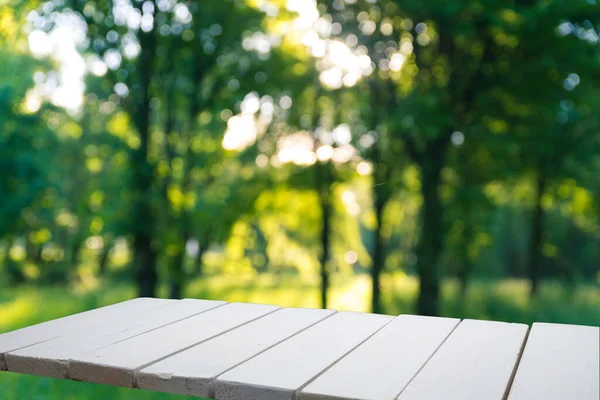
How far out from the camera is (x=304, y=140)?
1042cm

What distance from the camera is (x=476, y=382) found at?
1.65 m

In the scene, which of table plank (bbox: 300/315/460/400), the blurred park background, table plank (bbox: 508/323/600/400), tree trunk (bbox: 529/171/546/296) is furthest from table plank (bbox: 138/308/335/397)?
tree trunk (bbox: 529/171/546/296)

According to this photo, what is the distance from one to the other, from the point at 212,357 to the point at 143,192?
6931 mm

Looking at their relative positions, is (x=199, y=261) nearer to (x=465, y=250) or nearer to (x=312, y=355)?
(x=465, y=250)

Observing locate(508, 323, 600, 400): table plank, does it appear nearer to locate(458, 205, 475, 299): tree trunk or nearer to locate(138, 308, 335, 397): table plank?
locate(138, 308, 335, 397): table plank

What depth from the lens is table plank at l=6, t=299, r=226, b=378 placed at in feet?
6.27

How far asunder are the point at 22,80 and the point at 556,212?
11.1 meters

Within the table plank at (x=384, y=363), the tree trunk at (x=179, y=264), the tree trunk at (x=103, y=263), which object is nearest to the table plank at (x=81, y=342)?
the table plank at (x=384, y=363)

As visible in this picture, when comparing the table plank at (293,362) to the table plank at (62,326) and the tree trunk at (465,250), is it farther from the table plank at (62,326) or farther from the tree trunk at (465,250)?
the tree trunk at (465,250)

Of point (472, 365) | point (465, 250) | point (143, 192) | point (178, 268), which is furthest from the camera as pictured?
point (465, 250)

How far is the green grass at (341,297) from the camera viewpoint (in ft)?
35.1

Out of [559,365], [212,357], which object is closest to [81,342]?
[212,357]

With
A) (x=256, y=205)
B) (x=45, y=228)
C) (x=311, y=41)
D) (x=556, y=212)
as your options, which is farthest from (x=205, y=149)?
(x=556, y=212)

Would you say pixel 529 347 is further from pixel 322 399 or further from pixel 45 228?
pixel 45 228
